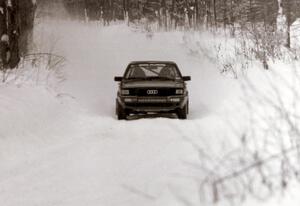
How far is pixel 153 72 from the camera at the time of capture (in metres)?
12.3

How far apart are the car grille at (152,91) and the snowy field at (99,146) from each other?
71cm

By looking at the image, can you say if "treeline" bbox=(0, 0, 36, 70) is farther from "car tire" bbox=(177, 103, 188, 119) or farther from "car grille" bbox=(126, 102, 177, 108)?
"car tire" bbox=(177, 103, 188, 119)

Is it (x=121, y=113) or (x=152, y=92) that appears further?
(x=121, y=113)

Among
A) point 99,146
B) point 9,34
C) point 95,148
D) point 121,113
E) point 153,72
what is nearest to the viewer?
point 95,148

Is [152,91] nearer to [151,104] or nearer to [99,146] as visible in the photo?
[151,104]

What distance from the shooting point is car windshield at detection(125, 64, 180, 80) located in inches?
472

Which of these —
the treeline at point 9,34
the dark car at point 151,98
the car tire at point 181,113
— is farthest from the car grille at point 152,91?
the treeline at point 9,34

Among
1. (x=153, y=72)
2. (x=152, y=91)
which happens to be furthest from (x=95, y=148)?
(x=153, y=72)

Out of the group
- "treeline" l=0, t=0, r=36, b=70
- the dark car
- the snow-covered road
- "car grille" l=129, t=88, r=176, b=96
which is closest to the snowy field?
the snow-covered road

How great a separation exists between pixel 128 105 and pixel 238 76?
5925 millimetres

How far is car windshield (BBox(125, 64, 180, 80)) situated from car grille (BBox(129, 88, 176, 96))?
0.64m

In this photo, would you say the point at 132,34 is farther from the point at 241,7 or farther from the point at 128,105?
the point at 241,7

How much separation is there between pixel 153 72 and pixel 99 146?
4.45 meters

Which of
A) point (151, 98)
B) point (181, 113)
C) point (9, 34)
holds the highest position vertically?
point (9, 34)
